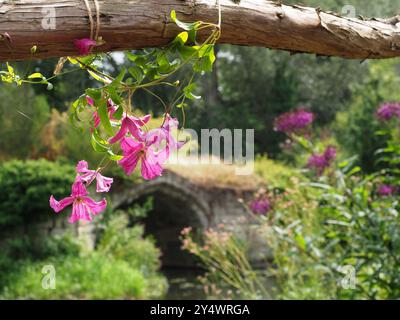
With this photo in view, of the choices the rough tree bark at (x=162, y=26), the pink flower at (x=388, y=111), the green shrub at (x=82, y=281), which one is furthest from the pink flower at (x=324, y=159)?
the green shrub at (x=82, y=281)

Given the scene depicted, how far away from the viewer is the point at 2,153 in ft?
33.3

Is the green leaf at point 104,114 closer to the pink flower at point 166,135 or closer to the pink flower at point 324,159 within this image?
the pink flower at point 166,135

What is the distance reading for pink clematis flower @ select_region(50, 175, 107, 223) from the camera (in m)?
1.11

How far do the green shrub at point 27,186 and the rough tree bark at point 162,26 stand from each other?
24.6ft

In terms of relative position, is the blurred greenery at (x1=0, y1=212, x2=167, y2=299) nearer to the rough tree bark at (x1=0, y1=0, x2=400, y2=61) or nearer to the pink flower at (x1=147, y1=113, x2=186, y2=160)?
the rough tree bark at (x1=0, y1=0, x2=400, y2=61)

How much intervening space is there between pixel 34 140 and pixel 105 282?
118 inches

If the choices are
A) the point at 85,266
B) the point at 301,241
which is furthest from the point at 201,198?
the point at 301,241

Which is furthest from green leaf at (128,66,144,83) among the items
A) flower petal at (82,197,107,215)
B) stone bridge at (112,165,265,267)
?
stone bridge at (112,165,265,267)

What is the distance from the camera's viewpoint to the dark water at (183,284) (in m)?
9.37

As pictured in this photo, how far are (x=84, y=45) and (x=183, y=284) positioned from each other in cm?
990

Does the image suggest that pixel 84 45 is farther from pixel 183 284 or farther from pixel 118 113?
pixel 183 284

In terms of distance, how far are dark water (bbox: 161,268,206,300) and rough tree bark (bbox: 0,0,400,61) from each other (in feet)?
26.1

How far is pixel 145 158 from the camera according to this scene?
1086 mm
